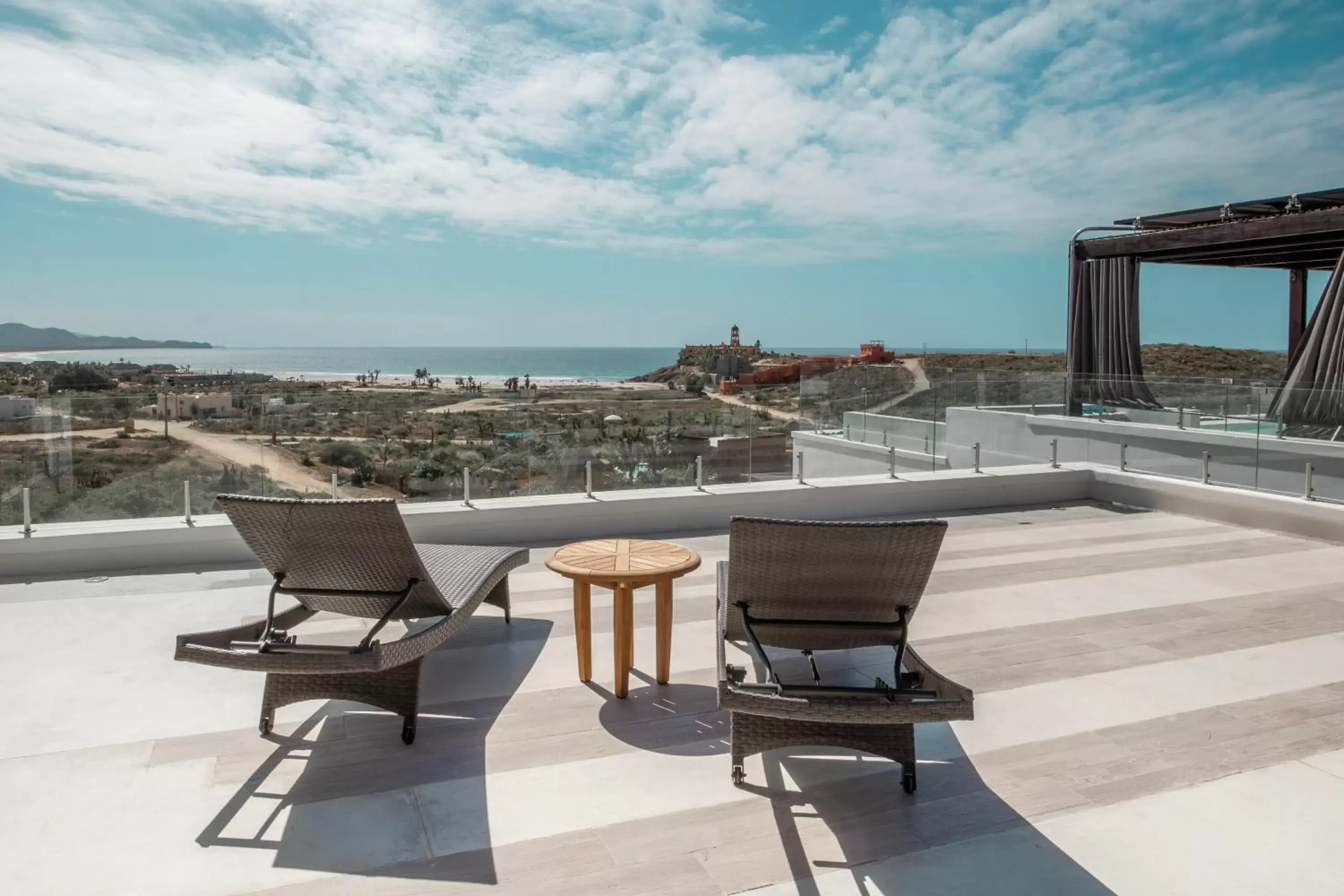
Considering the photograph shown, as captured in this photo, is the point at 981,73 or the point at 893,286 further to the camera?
the point at 893,286

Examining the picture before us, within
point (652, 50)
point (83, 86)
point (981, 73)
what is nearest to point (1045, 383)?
point (981, 73)

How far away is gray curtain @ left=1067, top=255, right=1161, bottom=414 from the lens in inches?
582

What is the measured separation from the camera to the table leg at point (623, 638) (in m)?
3.36

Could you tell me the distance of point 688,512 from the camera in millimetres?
7066

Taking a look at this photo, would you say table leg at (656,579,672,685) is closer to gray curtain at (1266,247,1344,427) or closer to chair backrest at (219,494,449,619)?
chair backrest at (219,494,449,619)

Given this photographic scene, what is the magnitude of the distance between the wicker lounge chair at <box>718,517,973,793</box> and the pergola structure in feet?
33.3

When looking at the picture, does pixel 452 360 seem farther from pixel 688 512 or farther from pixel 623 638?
pixel 623 638

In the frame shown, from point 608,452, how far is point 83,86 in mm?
10679

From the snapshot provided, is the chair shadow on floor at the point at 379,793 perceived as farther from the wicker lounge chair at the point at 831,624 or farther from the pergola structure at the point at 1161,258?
the pergola structure at the point at 1161,258

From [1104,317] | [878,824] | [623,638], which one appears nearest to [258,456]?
[623,638]

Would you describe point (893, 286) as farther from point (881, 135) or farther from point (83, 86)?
point (83, 86)

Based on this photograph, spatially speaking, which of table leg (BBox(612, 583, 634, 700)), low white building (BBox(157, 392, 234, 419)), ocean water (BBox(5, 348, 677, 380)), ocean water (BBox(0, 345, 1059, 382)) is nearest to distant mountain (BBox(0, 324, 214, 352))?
ocean water (BBox(0, 345, 1059, 382))

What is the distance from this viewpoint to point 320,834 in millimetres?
2428

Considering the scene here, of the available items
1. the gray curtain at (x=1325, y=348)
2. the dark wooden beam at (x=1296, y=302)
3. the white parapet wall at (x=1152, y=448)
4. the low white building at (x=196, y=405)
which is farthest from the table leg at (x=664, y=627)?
the dark wooden beam at (x=1296, y=302)
